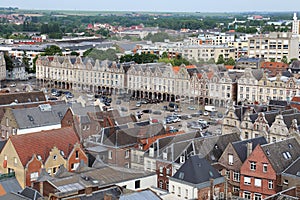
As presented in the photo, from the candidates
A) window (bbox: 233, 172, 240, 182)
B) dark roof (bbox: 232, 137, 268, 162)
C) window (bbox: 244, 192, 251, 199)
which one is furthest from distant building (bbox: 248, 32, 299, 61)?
window (bbox: 244, 192, 251, 199)

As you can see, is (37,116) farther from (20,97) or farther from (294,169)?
(294,169)

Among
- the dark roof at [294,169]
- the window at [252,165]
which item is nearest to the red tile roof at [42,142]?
the window at [252,165]

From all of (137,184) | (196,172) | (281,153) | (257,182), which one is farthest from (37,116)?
(281,153)

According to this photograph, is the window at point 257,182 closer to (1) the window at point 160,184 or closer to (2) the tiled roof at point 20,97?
(1) the window at point 160,184

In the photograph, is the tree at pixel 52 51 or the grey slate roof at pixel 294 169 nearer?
the grey slate roof at pixel 294 169

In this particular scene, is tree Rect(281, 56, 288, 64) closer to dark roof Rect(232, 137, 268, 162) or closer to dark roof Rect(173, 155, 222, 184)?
dark roof Rect(232, 137, 268, 162)
